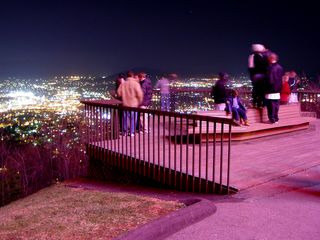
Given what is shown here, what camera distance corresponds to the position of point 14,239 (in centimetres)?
474

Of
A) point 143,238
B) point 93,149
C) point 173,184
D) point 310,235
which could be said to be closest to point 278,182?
point 173,184

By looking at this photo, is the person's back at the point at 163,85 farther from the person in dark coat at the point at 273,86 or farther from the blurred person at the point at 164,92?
the person in dark coat at the point at 273,86

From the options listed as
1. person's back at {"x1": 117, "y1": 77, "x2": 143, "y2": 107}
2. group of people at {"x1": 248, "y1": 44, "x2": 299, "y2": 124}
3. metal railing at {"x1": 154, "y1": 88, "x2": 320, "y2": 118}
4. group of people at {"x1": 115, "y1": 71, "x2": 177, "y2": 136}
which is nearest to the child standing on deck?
group of people at {"x1": 248, "y1": 44, "x2": 299, "y2": 124}

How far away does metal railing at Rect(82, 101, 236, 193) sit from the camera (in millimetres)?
6941

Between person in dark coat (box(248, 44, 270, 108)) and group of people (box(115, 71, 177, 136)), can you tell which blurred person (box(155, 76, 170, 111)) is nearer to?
group of people (box(115, 71, 177, 136))

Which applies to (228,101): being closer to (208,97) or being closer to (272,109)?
(272,109)

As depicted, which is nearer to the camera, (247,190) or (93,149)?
(247,190)

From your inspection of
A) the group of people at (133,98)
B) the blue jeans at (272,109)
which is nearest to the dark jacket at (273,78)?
the blue jeans at (272,109)

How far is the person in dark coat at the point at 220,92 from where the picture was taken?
39.1 ft

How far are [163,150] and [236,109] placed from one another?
12.3 ft

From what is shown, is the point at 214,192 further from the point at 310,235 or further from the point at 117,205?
the point at 310,235

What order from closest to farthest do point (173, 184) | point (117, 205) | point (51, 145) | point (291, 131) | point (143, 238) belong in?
1. point (143, 238)
2. point (117, 205)
3. point (173, 184)
4. point (291, 131)
5. point (51, 145)

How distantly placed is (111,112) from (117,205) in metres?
4.27

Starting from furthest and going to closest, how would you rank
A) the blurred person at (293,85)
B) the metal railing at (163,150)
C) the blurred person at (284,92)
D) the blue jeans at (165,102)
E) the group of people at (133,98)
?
the blue jeans at (165,102) < the blurred person at (293,85) < the blurred person at (284,92) < the group of people at (133,98) < the metal railing at (163,150)
